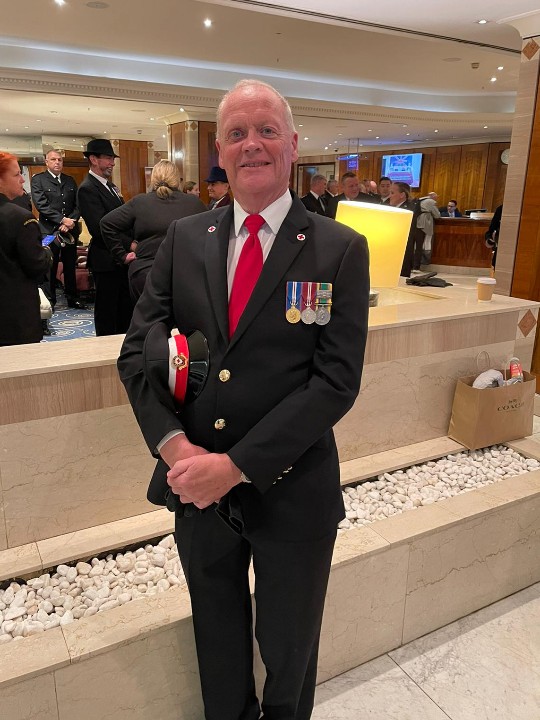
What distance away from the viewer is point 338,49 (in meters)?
7.26

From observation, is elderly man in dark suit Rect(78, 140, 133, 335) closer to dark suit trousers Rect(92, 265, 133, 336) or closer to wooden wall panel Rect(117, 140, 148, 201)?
dark suit trousers Rect(92, 265, 133, 336)

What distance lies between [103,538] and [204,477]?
1.06 metres

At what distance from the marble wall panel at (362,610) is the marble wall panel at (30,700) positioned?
84 centimetres

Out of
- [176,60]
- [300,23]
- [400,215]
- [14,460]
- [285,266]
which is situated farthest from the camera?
[176,60]

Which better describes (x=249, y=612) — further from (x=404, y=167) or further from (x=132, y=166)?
(x=404, y=167)

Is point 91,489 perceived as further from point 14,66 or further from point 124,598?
point 14,66

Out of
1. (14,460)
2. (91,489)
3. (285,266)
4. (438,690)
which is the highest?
(285,266)

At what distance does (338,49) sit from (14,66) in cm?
421

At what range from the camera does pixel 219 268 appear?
1266mm

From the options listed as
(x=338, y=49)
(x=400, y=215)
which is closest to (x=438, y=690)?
(x=400, y=215)

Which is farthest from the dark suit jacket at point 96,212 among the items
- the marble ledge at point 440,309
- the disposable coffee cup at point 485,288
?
the disposable coffee cup at point 485,288

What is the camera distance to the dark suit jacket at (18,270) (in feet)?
10.2

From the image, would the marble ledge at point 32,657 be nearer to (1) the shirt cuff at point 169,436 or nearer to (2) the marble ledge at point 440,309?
(1) the shirt cuff at point 169,436

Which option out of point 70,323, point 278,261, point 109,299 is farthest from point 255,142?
point 70,323
